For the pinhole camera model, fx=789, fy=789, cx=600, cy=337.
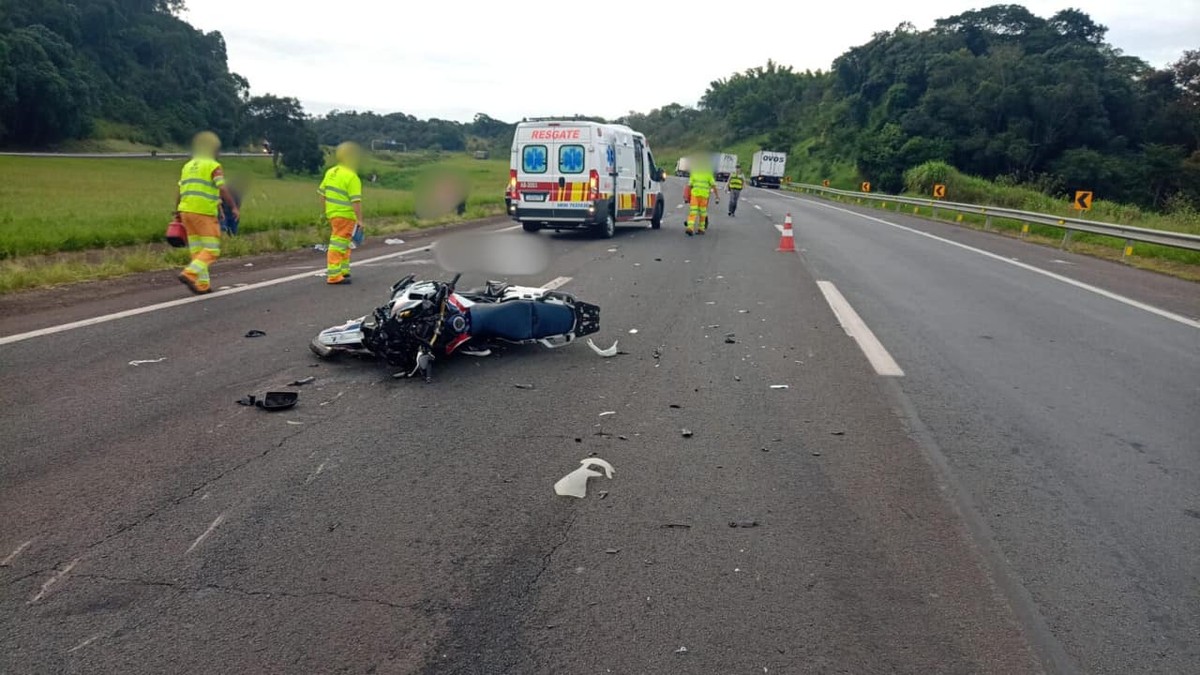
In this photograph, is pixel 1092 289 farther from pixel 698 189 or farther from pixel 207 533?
pixel 207 533

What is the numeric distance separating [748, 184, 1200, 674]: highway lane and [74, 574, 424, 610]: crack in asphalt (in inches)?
95.5

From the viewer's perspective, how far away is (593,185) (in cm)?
1612

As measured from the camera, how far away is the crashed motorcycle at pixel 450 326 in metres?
5.98

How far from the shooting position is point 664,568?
10.6ft

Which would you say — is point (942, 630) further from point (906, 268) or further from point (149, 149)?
point (149, 149)

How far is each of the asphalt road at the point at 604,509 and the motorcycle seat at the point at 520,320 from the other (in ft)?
0.77

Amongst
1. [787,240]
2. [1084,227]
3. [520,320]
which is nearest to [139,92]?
[787,240]

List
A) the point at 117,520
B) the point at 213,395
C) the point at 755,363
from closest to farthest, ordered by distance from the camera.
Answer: the point at 117,520
the point at 213,395
the point at 755,363

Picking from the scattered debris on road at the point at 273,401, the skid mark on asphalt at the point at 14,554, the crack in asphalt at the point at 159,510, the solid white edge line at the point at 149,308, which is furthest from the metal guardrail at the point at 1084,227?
the skid mark on asphalt at the point at 14,554

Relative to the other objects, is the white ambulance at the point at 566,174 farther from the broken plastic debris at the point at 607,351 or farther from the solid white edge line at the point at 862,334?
the broken plastic debris at the point at 607,351

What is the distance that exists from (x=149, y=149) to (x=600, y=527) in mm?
58298

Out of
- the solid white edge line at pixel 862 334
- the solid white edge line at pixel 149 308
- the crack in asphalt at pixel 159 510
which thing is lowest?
the solid white edge line at pixel 149 308

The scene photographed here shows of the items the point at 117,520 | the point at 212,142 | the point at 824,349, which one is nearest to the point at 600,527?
the point at 117,520

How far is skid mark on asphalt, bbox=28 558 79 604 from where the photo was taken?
9.51ft
